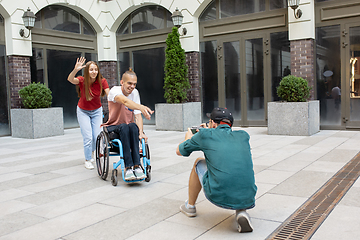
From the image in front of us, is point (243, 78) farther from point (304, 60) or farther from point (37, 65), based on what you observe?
point (37, 65)

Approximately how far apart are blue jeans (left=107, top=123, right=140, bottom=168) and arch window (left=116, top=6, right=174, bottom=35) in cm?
865

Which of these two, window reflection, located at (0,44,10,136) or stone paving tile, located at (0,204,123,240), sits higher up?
window reflection, located at (0,44,10,136)

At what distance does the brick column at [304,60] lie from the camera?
10070mm

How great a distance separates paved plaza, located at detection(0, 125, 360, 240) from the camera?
3.25m

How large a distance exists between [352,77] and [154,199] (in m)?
Result: 7.74

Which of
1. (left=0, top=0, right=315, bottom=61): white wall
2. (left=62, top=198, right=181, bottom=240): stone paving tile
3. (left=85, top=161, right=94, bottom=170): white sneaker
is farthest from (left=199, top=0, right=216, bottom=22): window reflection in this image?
(left=62, top=198, right=181, bottom=240): stone paving tile

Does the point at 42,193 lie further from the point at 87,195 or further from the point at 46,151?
the point at 46,151

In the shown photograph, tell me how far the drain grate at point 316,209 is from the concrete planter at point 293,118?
390 cm

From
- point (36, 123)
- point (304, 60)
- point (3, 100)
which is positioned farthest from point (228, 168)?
point (3, 100)

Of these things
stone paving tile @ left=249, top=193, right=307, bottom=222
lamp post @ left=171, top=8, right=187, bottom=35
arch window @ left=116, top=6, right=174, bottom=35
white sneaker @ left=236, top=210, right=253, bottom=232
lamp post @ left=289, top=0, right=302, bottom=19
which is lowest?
stone paving tile @ left=249, top=193, right=307, bottom=222

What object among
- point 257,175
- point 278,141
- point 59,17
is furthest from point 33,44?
point 257,175

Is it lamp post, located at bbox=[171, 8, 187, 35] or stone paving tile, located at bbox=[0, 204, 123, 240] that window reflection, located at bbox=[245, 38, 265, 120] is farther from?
stone paving tile, located at bbox=[0, 204, 123, 240]

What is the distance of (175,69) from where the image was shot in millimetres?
11219

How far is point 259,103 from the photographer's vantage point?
11.3 m
